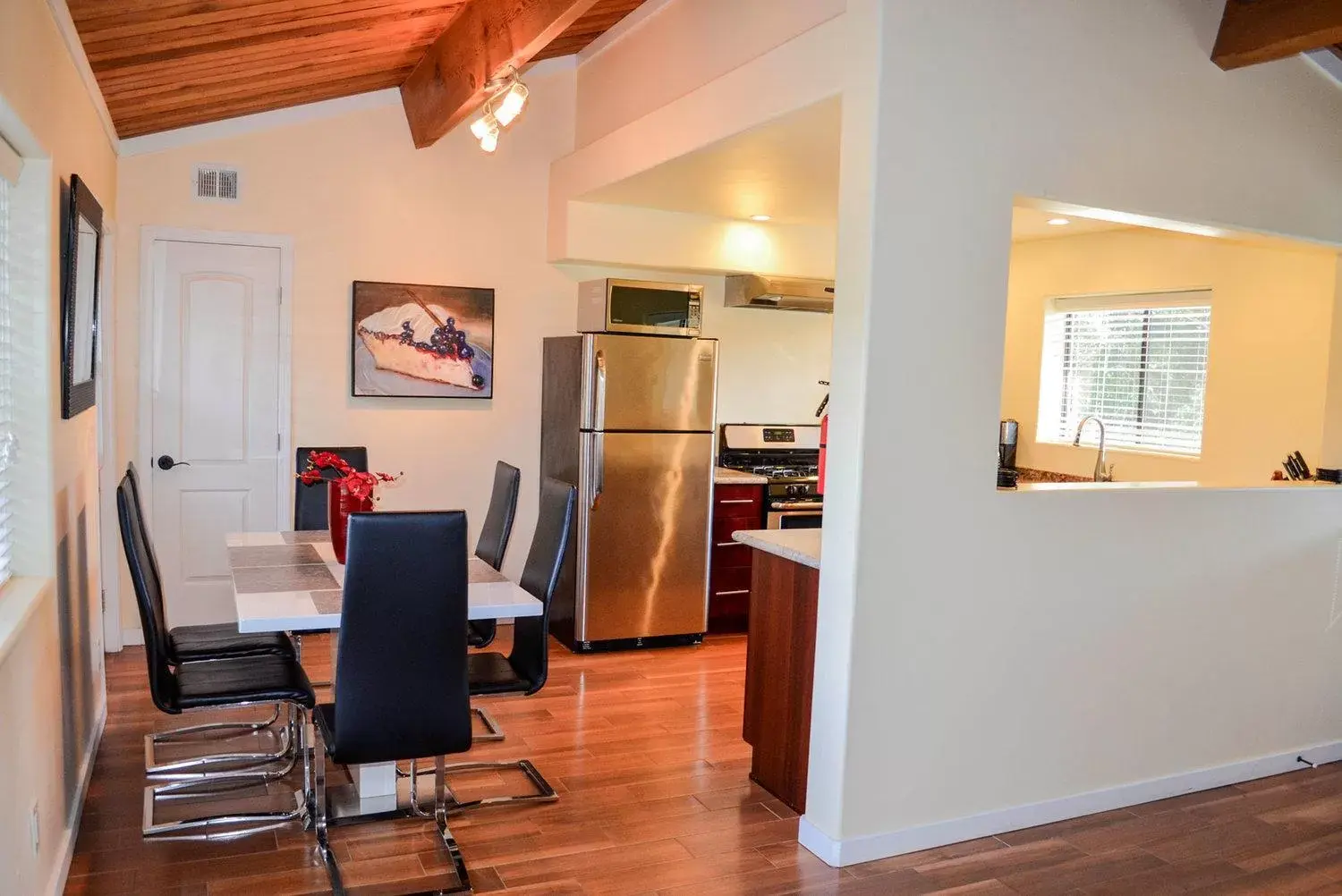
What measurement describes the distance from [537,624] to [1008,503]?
1602 mm

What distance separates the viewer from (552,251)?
5.82 m

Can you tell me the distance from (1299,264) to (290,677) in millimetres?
4602

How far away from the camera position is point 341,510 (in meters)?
3.70

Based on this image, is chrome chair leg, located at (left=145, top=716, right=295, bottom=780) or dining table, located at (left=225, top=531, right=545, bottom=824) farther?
chrome chair leg, located at (left=145, top=716, right=295, bottom=780)

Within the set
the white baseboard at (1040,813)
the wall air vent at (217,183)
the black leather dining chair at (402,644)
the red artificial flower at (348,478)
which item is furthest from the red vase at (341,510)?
the wall air vent at (217,183)

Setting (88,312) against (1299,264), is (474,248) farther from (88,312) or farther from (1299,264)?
(1299,264)

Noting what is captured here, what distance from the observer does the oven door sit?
6066mm

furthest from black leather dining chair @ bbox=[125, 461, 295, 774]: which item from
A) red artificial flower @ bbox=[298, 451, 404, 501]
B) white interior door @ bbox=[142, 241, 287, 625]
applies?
white interior door @ bbox=[142, 241, 287, 625]

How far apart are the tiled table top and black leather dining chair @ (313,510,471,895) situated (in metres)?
0.15

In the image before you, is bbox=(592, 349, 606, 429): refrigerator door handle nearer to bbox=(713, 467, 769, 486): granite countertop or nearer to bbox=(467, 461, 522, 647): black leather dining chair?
bbox=(713, 467, 769, 486): granite countertop

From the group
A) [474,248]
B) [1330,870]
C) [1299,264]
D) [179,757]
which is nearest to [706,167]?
[474,248]

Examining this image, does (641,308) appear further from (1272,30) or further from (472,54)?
(1272,30)

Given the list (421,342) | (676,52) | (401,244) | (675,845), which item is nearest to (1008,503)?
(675,845)

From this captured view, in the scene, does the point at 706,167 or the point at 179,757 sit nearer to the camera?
the point at 179,757
